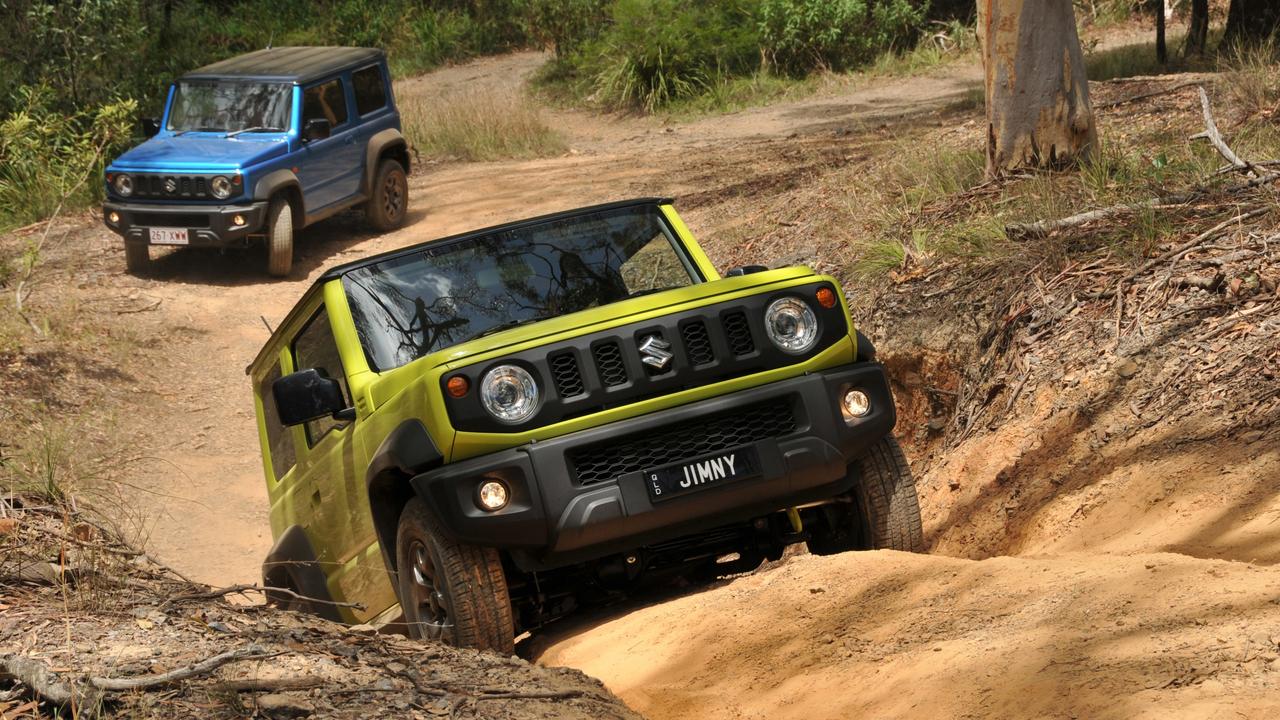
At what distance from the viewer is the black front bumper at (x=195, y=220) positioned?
14.3 m

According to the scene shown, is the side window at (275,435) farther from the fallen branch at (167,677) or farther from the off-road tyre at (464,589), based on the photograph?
the fallen branch at (167,677)

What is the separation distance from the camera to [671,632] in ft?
15.8

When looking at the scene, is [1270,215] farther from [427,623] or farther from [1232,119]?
[427,623]

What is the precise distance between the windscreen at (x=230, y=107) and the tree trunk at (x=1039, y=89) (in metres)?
8.18

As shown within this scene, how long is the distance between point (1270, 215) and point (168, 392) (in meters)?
9.26

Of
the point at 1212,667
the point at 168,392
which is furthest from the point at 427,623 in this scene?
the point at 168,392

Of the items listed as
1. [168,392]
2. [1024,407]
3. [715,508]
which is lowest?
[168,392]

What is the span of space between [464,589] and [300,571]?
175cm

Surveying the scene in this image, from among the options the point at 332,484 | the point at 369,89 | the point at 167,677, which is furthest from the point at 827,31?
the point at 167,677

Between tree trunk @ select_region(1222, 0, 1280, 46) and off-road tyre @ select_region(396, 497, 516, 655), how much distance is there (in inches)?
527

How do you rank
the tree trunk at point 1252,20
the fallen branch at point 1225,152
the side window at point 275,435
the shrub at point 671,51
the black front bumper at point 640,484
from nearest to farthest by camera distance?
the black front bumper at point 640,484 → the side window at point 275,435 → the fallen branch at point 1225,152 → the tree trunk at point 1252,20 → the shrub at point 671,51

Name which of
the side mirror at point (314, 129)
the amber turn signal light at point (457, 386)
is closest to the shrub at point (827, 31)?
the side mirror at point (314, 129)

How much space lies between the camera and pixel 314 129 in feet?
49.1

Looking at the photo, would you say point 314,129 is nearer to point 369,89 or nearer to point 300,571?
point 369,89
